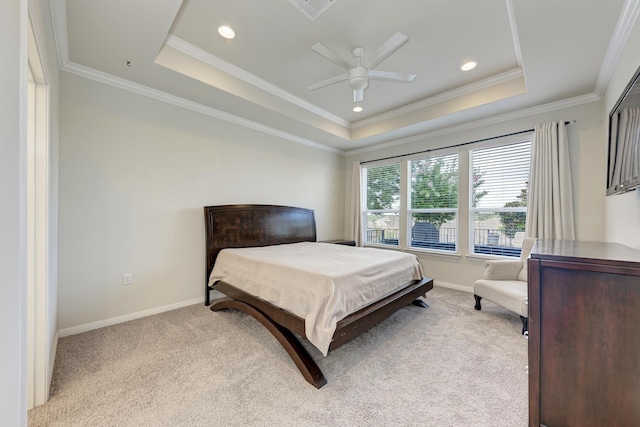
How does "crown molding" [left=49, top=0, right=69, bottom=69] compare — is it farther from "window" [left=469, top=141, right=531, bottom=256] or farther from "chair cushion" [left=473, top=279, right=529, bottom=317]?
"window" [left=469, top=141, right=531, bottom=256]

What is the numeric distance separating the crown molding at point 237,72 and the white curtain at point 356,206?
1.44 metres

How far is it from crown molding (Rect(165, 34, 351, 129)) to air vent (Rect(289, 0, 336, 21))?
1.21 metres

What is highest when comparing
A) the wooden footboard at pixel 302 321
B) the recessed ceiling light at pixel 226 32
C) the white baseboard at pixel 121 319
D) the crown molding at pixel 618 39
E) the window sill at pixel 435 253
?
the recessed ceiling light at pixel 226 32

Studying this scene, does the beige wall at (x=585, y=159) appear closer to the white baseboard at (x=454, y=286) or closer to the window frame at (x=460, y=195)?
the window frame at (x=460, y=195)

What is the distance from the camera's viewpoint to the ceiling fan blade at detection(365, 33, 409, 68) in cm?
199

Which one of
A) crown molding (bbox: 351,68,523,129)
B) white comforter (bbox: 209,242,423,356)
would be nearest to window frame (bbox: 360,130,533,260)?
crown molding (bbox: 351,68,523,129)

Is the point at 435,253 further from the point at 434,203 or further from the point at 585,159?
the point at 585,159

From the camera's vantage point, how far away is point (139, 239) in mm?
2869

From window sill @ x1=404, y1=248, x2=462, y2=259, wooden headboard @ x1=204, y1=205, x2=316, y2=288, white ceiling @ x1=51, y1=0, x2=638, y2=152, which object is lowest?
window sill @ x1=404, y1=248, x2=462, y2=259

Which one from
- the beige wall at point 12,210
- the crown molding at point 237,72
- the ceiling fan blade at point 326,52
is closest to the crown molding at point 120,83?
the crown molding at point 237,72

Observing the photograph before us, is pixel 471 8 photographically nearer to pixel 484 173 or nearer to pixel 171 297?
pixel 484 173

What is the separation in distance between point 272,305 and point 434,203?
10.8ft

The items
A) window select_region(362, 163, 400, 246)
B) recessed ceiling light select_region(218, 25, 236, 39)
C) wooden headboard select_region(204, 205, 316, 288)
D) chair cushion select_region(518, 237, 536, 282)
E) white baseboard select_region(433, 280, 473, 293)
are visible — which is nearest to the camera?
recessed ceiling light select_region(218, 25, 236, 39)

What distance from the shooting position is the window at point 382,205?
15.7 feet
